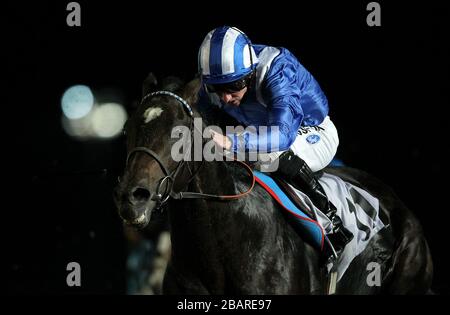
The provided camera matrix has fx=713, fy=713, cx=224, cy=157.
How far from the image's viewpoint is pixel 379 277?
446cm

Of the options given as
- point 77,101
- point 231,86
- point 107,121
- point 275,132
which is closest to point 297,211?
point 275,132

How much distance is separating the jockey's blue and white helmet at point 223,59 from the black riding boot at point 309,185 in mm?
588

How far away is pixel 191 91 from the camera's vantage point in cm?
351

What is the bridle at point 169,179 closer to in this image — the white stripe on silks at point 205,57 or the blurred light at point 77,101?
the white stripe on silks at point 205,57

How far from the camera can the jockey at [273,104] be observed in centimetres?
363

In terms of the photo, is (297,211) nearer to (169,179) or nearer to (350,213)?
(350,213)

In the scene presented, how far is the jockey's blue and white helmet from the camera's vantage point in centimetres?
369

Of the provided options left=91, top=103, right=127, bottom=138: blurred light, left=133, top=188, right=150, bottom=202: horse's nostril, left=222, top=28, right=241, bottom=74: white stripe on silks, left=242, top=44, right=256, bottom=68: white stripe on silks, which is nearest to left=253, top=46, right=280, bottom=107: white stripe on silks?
left=242, top=44, right=256, bottom=68: white stripe on silks

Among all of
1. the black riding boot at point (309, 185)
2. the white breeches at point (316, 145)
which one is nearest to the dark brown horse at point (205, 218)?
the black riding boot at point (309, 185)

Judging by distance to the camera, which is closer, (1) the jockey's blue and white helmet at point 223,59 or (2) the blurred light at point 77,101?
(1) the jockey's blue and white helmet at point 223,59

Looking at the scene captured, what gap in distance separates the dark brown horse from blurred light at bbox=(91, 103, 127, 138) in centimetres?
635

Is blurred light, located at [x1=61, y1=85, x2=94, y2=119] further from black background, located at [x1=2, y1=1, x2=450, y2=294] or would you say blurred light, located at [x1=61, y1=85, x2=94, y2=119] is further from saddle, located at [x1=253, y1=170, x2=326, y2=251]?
saddle, located at [x1=253, y1=170, x2=326, y2=251]

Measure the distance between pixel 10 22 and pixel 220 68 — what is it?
4.01 meters

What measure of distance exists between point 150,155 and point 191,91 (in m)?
0.44
